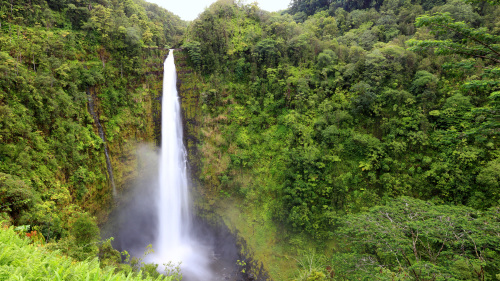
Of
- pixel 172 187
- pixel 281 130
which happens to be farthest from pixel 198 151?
pixel 281 130

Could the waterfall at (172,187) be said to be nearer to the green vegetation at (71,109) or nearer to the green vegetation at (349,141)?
the green vegetation at (71,109)

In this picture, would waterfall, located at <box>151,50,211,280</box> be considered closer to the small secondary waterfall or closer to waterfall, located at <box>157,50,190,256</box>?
waterfall, located at <box>157,50,190,256</box>

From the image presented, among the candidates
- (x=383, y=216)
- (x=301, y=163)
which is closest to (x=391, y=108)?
(x=301, y=163)

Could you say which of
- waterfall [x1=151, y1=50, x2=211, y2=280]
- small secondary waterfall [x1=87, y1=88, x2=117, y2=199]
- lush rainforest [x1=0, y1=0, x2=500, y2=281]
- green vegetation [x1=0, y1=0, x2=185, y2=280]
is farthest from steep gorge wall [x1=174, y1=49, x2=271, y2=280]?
small secondary waterfall [x1=87, y1=88, x2=117, y2=199]

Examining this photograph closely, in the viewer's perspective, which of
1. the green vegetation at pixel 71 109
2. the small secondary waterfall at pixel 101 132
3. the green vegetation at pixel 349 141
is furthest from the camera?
the small secondary waterfall at pixel 101 132

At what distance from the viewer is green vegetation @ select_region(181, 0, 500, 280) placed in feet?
27.9

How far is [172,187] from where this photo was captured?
17969 millimetres

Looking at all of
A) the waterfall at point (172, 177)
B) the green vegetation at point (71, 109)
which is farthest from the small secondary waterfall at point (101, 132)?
the waterfall at point (172, 177)

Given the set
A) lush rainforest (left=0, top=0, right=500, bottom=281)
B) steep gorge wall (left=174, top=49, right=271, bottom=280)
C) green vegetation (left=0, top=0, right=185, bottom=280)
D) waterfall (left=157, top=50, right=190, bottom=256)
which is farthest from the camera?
waterfall (left=157, top=50, right=190, bottom=256)

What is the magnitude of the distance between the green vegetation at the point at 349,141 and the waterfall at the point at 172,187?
5.36 feet

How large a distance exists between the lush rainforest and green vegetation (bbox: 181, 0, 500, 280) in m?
0.10

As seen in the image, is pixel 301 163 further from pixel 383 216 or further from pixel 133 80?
pixel 133 80

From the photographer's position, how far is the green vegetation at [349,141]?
8.51m

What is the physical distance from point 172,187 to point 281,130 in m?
9.99
